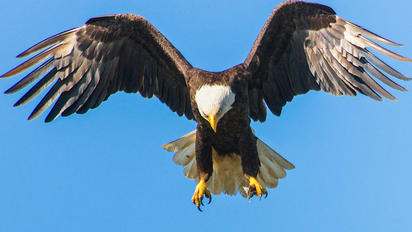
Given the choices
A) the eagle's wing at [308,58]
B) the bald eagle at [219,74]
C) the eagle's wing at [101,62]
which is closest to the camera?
the bald eagle at [219,74]

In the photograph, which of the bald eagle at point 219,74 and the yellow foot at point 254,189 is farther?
the yellow foot at point 254,189

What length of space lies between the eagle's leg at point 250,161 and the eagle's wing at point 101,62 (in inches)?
38.9

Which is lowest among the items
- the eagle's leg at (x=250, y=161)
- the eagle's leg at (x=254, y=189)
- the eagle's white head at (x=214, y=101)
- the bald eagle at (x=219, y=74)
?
the eagle's leg at (x=254, y=189)

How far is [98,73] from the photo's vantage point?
716 cm

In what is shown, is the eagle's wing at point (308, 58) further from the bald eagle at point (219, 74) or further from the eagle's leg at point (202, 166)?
the eagle's leg at point (202, 166)

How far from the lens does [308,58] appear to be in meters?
7.21

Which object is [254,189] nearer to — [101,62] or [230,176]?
[230,176]

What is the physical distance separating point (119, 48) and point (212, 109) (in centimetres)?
145

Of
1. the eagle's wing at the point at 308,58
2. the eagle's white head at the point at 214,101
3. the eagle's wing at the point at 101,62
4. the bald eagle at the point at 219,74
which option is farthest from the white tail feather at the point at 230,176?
the eagle's white head at the point at 214,101

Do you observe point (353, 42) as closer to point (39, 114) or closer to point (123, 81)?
point (123, 81)

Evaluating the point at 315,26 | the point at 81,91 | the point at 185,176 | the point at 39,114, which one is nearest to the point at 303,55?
the point at 315,26

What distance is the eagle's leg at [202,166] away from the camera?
7.04 meters

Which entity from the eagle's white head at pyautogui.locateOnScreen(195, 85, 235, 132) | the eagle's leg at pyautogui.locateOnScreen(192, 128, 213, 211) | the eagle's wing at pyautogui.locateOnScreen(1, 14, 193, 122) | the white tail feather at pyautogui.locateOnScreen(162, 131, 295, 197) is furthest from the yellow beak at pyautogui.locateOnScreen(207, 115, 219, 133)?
the white tail feather at pyautogui.locateOnScreen(162, 131, 295, 197)

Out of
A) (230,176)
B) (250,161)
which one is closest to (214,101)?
(250,161)
